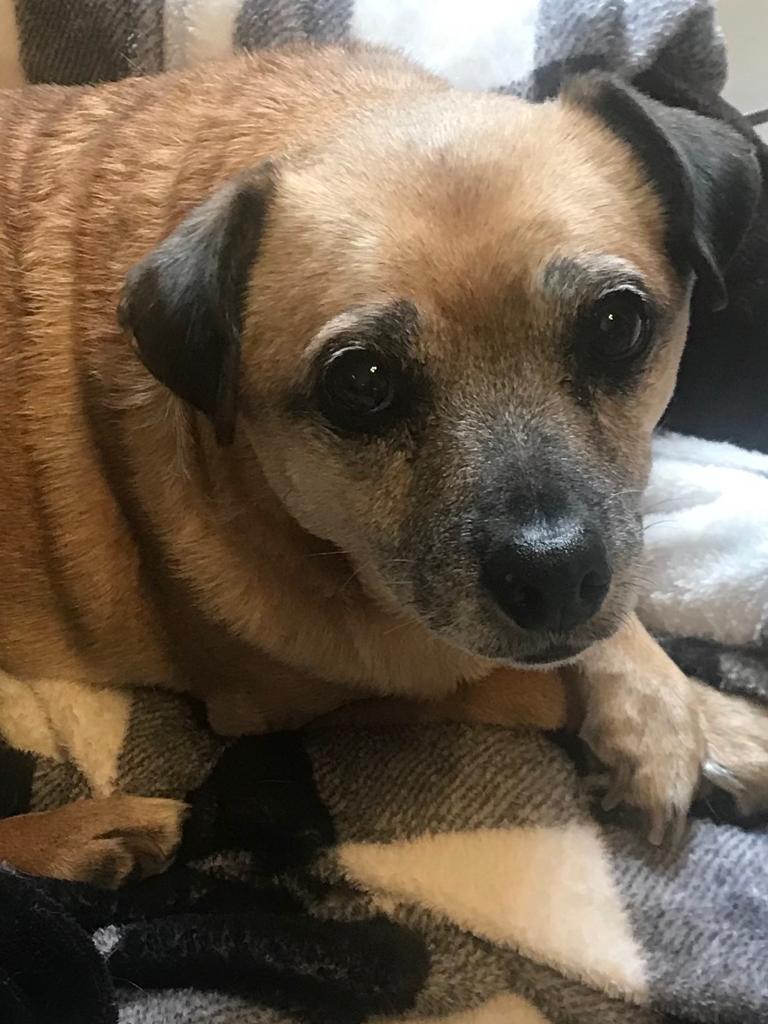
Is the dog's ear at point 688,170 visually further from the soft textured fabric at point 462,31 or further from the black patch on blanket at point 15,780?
the black patch on blanket at point 15,780

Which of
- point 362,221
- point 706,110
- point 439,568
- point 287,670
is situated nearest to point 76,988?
point 287,670

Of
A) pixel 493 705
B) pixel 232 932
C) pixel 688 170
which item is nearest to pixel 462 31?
pixel 688 170

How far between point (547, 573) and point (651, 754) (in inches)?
16.3

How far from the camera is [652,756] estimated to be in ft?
4.48

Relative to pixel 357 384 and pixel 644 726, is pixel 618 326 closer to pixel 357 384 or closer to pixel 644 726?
pixel 357 384

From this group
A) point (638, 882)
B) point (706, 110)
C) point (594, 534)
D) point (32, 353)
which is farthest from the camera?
point (706, 110)

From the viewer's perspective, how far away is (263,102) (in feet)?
4.45

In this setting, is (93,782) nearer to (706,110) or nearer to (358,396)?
(358,396)

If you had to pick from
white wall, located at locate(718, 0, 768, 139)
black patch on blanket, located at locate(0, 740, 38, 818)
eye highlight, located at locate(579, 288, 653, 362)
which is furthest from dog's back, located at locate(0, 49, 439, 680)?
white wall, located at locate(718, 0, 768, 139)

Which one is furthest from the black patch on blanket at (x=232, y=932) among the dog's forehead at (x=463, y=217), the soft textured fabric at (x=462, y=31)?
the soft textured fabric at (x=462, y=31)

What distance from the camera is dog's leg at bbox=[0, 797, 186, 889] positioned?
1.37 m

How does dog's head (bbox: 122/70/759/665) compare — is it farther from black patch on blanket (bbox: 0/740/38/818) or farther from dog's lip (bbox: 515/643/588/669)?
black patch on blanket (bbox: 0/740/38/818)

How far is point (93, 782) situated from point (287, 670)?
0.28 meters

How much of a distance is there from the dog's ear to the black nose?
33 cm
